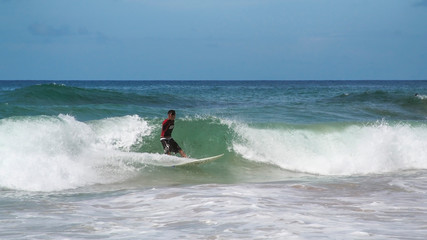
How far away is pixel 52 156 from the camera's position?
1204cm

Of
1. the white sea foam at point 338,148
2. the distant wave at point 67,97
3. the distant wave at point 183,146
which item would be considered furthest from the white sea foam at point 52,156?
the distant wave at point 67,97

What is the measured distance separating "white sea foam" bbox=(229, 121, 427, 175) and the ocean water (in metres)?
0.04

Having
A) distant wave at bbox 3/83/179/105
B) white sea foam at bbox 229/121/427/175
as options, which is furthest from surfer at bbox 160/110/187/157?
distant wave at bbox 3/83/179/105

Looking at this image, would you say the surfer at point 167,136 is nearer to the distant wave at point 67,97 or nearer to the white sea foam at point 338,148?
the white sea foam at point 338,148

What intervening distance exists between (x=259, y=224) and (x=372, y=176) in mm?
6524

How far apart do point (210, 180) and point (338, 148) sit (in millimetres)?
5733

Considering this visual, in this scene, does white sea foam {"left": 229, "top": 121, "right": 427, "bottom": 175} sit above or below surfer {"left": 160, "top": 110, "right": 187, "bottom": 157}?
below

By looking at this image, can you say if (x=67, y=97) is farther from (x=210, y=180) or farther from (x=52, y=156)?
(x=210, y=180)

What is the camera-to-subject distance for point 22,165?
37.8 feet

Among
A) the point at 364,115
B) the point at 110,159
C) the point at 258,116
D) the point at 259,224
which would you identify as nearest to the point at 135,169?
the point at 110,159

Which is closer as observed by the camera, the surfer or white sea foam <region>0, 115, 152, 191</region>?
white sea foam <region>0, 115, 152, 191</region>

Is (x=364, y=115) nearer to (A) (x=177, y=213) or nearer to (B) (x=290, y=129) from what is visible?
(B) (x=290, y=129)

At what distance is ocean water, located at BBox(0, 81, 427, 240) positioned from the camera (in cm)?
695

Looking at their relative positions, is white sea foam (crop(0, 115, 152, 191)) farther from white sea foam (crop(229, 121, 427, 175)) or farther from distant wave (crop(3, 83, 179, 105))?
distant wave (crop(3, 83, 179, 105))
